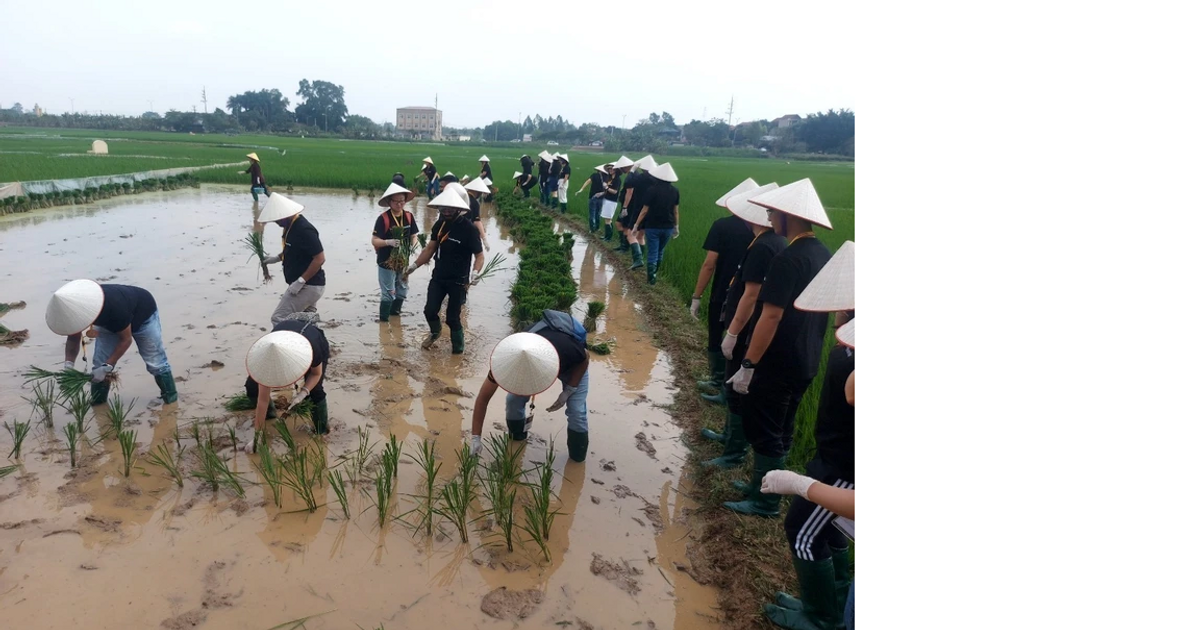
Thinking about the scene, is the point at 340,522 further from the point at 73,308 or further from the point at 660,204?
the point at 660,204

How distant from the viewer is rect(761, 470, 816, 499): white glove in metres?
2.13

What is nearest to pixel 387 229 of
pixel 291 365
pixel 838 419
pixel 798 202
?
Result: pixel 291 365

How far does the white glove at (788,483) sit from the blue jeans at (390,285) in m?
5.19

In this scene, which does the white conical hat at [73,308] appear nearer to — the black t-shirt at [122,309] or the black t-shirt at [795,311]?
the black t-shirt at [122,309]

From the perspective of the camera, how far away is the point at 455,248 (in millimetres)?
5457

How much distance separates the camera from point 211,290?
730 cm

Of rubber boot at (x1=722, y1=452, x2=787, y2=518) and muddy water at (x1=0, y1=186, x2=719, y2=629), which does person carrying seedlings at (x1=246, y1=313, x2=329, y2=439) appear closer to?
muddy water at (x1=0, y1=186, x2=719, y2=629)

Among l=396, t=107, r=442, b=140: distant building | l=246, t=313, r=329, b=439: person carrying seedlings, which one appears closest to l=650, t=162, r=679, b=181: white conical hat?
l=246, t=313, r=329, b=439: person carrying seedlings

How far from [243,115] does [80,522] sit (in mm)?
78689

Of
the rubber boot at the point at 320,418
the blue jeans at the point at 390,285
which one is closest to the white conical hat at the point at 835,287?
the rubber boot at the point at 320,418

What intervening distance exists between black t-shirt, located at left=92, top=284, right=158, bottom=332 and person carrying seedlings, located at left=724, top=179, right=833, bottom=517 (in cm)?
392

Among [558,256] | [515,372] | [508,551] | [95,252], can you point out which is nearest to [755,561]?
[508,551]

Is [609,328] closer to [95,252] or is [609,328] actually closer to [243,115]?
[95,252]

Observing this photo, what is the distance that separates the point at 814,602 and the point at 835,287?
130cm
